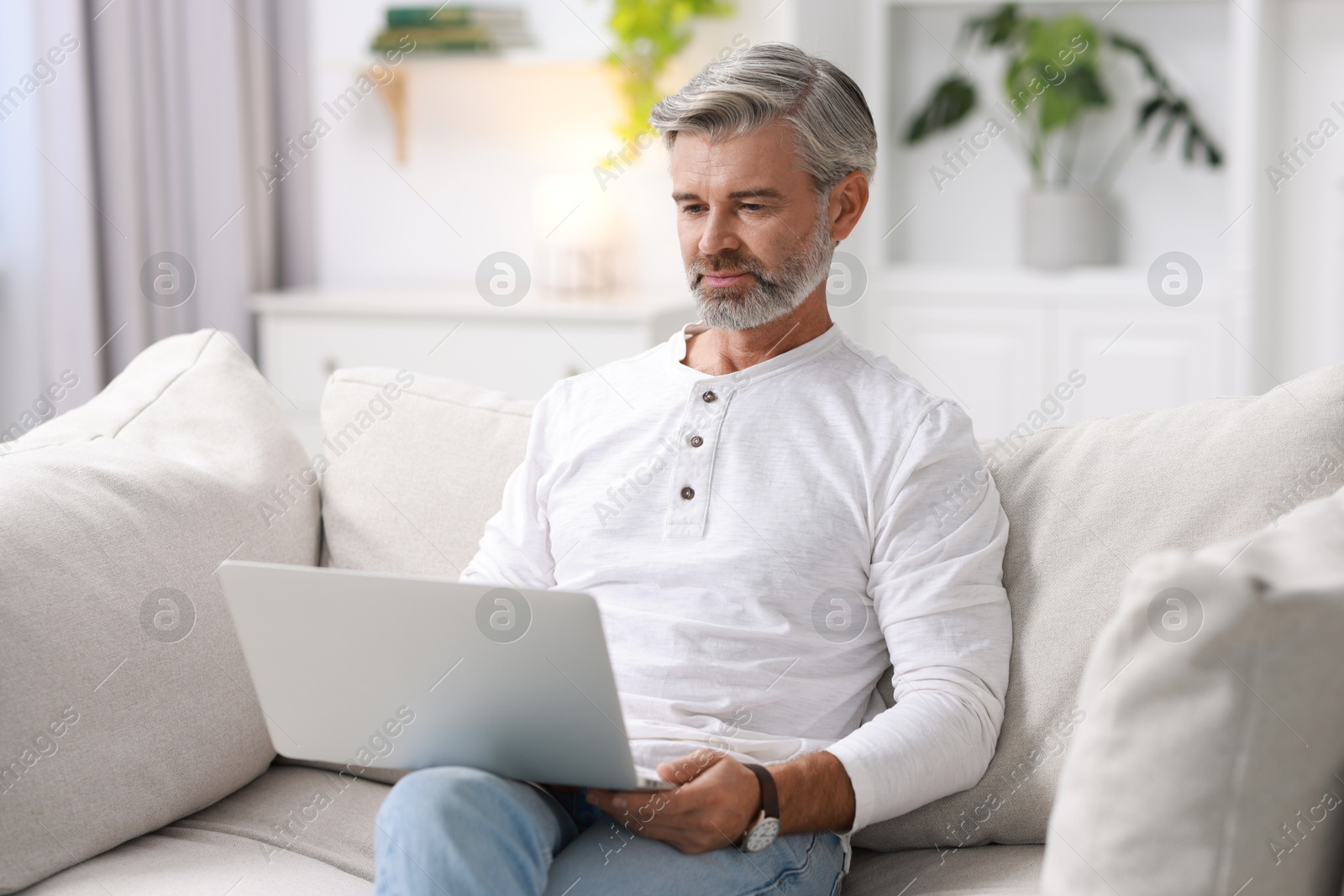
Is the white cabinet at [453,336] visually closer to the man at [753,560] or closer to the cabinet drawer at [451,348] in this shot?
the cabinet drawer at [451,348]

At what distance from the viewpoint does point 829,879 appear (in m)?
1.19

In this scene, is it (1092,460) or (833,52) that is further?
(833,52)

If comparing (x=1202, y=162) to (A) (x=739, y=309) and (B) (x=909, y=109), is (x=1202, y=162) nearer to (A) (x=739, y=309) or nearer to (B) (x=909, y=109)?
(B) (x=909, y=109)

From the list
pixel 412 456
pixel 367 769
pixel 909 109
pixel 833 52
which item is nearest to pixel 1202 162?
pixel 909 109

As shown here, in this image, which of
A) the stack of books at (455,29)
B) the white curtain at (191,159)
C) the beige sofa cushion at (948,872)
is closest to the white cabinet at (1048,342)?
the stack of books at (455,29)

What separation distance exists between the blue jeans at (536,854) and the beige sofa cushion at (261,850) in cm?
22

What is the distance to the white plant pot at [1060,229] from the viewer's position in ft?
10.3

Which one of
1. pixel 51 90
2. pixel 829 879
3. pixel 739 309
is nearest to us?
pixel 829 879

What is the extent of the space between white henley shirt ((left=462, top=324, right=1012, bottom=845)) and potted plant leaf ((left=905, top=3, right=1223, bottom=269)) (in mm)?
1917

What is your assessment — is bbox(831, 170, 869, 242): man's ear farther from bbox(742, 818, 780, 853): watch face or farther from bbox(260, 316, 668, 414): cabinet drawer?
bbox(260, 316, 668, 414): cabinet drawer

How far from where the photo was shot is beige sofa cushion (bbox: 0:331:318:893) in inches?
47.0

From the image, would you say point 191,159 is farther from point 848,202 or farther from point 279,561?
point 848,202

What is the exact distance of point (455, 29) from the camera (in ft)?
10.7

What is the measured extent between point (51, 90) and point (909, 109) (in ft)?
6.75
